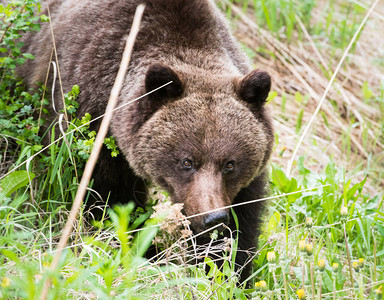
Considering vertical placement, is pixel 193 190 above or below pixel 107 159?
above

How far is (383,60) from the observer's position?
9.86 metres

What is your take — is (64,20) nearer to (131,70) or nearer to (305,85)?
(131,70)

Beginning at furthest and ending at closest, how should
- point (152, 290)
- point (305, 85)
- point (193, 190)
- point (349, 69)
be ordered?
1. point (349, 69)
2. point (305, 85)
3. point (193, 190)
4. point (152, 290)

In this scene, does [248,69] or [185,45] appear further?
[248,69]

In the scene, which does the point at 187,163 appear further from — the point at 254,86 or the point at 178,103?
the point at 254,86

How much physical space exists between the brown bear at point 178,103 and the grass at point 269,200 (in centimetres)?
23

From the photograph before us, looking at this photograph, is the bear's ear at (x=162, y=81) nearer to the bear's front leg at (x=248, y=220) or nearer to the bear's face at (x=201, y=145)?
the bear's face at (x=201, y=145)

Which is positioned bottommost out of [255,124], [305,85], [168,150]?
[305,85]

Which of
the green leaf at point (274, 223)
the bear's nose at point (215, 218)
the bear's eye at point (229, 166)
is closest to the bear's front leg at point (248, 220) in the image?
the green leaf at point (274, 223)

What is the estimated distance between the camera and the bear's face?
14.2 ft

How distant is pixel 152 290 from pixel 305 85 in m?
5.94

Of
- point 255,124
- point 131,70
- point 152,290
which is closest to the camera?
point 152,290

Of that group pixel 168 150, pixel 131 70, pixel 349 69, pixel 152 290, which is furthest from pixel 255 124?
pixel 349 69

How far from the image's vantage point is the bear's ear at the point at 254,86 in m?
4.59
